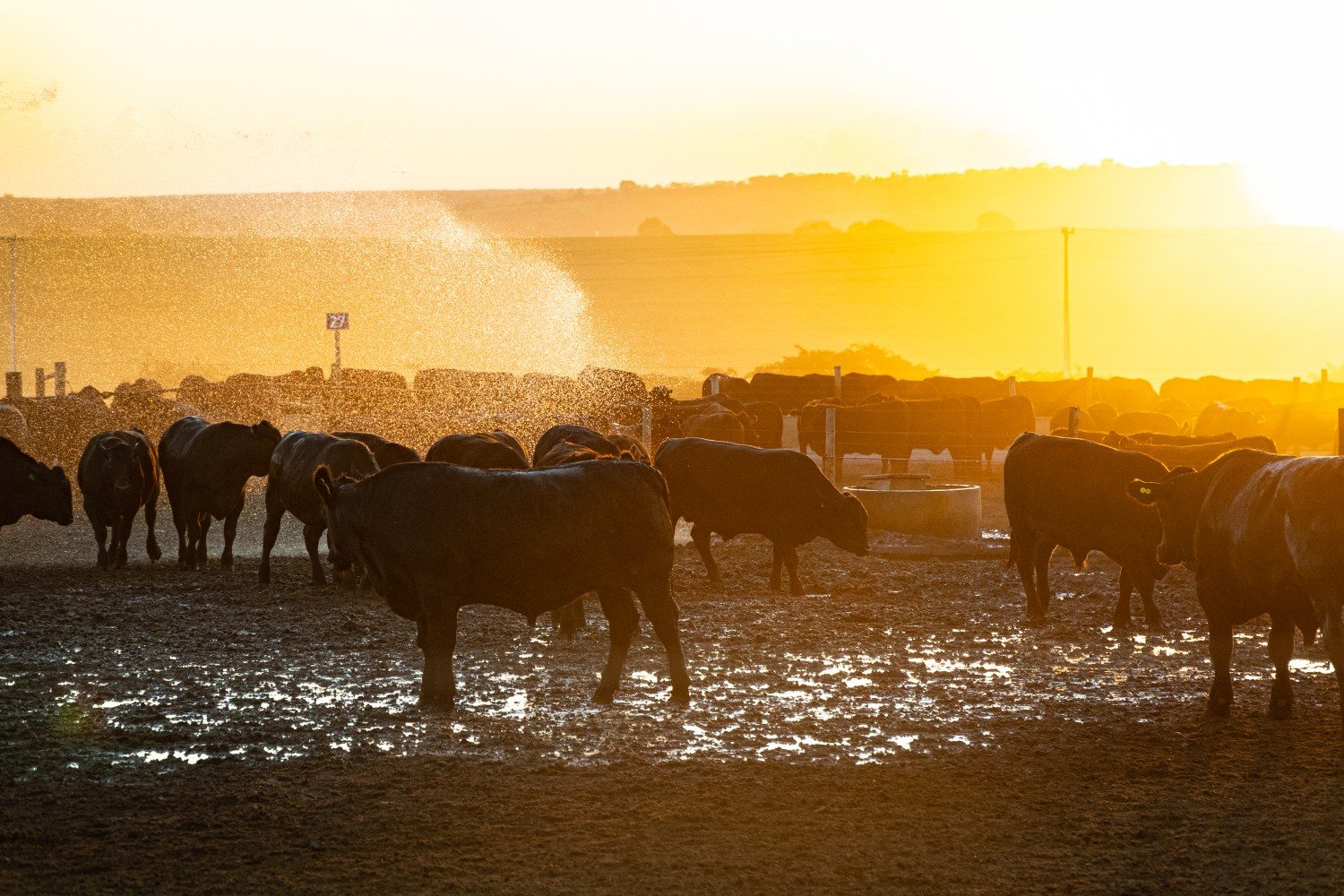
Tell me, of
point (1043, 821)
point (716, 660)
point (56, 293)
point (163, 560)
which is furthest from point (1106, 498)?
point (56, 293)

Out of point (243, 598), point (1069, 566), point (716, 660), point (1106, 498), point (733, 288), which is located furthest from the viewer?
point (733, 288)

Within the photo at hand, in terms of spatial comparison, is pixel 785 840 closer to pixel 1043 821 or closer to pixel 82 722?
pixel 1043 821

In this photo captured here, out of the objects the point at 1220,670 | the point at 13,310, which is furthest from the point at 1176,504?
the point at 13,310

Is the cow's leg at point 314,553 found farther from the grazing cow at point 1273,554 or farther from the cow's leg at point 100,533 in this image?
the grazing cow at point 1273,554

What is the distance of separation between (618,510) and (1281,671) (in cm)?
407

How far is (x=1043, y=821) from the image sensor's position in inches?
252

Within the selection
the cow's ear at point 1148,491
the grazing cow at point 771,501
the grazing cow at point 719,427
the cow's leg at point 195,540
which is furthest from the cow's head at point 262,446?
the grazing cow at point 719,427

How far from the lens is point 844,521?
13.8 meters

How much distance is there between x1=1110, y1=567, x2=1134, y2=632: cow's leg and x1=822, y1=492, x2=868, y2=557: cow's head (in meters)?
2.76

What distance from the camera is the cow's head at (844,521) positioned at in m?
13.8

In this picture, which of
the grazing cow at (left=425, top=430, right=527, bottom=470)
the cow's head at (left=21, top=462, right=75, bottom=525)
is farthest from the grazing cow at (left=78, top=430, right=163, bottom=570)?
the grazing cow at (left=425, top=430, right=527, bottom=470)

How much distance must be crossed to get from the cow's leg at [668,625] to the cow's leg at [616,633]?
152 millimetres

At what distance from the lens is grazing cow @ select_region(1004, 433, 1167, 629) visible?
1164 centimetres

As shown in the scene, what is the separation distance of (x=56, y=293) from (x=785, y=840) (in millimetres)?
113174
